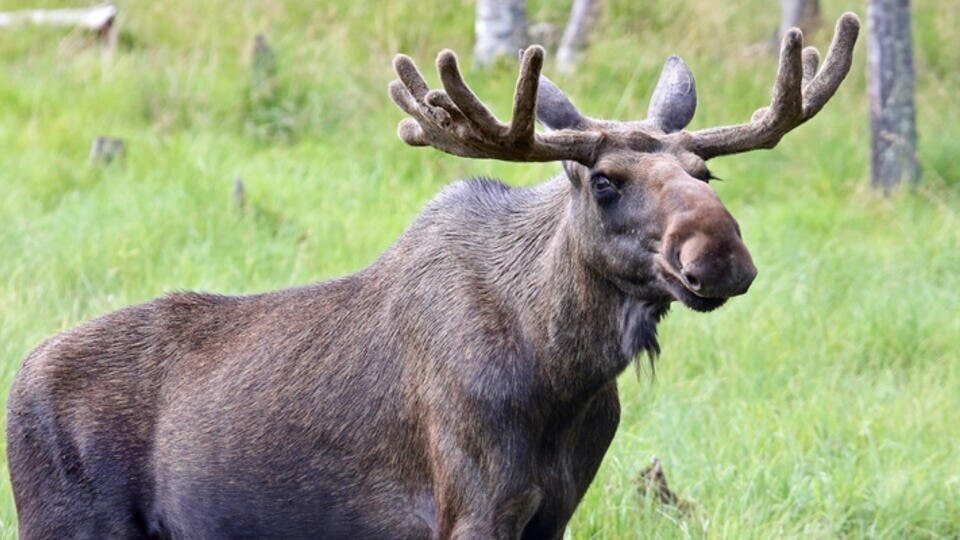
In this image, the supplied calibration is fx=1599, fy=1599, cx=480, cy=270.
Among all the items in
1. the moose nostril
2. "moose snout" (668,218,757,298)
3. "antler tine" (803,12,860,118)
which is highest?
"antler tine" (803,12,860,118)

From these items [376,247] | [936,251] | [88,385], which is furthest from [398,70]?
[936,251]

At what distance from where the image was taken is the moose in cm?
412

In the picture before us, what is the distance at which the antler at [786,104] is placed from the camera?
4.17 metres

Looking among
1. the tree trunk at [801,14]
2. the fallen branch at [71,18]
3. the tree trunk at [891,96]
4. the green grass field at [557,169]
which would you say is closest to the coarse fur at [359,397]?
the green grass field at [557,169]

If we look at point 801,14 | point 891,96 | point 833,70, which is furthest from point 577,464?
point 801,14

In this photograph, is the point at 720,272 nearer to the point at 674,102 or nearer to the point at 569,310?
the point at 569,310

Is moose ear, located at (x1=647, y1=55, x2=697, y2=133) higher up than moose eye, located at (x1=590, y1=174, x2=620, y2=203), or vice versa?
moose ear, located at (x1=647, y1=55, x2=697, y2=133)

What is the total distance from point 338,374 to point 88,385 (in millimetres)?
776

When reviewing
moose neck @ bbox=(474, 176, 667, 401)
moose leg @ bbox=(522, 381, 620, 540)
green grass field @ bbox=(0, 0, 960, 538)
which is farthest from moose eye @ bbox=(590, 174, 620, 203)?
green grass field @ bbox=(0, 0, 960, 538)

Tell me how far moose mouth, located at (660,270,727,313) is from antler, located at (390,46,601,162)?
1.43 ft

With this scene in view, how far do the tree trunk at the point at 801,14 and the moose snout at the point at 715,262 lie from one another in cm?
849

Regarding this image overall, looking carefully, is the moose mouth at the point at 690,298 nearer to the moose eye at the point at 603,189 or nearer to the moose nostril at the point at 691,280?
the moose nostril at the point at 691,280

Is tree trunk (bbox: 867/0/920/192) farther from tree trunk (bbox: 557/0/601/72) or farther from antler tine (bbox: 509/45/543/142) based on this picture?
antler tine (bbox: 509/45/543/142)

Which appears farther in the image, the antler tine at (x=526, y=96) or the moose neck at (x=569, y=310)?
the moose neck at (x=569, y=310)
